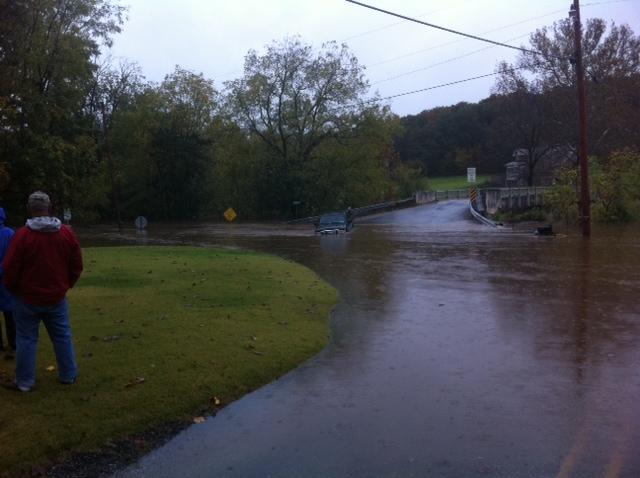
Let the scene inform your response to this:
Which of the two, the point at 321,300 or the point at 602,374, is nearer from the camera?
the point at 602,374

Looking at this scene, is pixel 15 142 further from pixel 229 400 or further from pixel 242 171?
pixel 242 171

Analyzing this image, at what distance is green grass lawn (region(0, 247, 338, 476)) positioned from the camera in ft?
16.4

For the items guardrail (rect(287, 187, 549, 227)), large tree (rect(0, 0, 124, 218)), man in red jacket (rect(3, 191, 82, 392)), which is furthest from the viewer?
guardrail (rect(287, 187, 549, 227))

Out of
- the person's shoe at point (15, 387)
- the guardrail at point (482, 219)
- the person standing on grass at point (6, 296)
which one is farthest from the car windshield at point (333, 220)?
the person's shoe at point (15, 387)

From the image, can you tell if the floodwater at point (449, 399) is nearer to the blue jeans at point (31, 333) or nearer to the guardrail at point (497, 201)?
the blue jeans at point (31, 333)

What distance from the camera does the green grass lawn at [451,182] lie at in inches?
4021

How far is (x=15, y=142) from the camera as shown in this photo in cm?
2884

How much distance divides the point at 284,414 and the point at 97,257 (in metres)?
15.2

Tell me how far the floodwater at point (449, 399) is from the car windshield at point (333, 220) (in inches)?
972

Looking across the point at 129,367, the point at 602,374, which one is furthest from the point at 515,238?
the point at 129,367

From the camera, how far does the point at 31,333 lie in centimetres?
559

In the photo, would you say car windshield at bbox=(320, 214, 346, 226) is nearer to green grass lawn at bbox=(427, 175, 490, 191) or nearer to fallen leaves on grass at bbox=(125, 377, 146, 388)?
fallen leaves on grass at bbox=(125, 377, 146, 388)

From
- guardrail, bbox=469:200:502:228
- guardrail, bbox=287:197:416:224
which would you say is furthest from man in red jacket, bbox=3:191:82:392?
guardrail, bbox=287:197:416:224

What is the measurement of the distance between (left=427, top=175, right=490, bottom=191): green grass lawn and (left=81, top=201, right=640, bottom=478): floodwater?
297 feet
